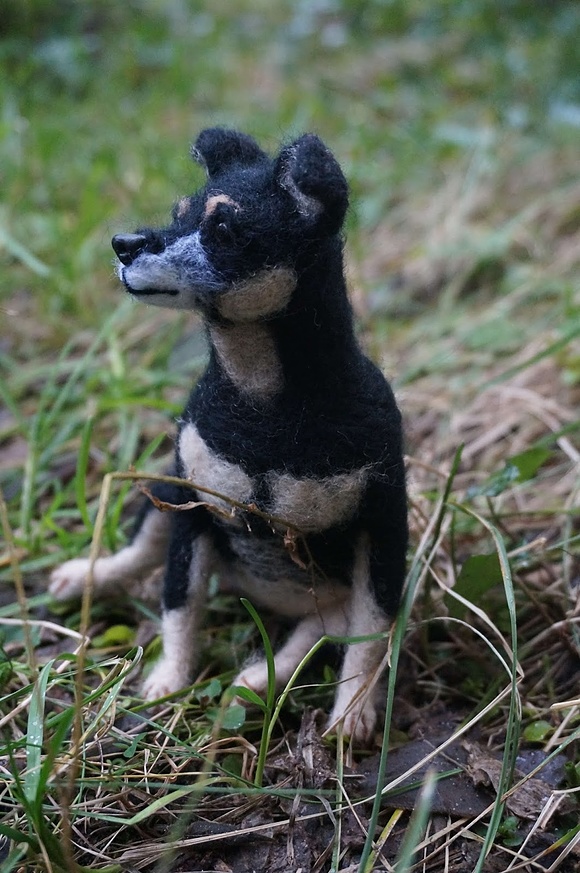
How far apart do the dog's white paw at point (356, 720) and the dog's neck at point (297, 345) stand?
484mm

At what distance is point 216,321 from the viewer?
43.3 inches

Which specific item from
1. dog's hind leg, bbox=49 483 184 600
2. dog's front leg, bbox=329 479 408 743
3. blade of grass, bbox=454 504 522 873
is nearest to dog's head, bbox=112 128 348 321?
dog's front leg, bbox=329 479 408 743

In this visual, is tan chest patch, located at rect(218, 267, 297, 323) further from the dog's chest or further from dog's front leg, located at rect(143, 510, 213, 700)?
dog's front leg, located at rect(143, 510, 213, 700)

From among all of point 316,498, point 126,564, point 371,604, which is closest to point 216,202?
point 316,498

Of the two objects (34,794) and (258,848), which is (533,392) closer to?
(258,848)

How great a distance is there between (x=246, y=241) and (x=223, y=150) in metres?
0.22

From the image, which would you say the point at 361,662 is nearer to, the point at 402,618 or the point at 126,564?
the point at 402,618

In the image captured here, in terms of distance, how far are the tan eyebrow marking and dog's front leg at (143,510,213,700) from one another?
47cm

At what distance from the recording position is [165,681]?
4.42ft

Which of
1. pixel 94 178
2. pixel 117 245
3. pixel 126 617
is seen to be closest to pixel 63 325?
pixel 94 178

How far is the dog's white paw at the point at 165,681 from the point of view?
1333 mm

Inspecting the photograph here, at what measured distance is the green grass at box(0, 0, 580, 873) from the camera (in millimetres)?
1117

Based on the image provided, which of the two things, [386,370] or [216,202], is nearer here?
[216,202]

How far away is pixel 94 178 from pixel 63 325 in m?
0.53
